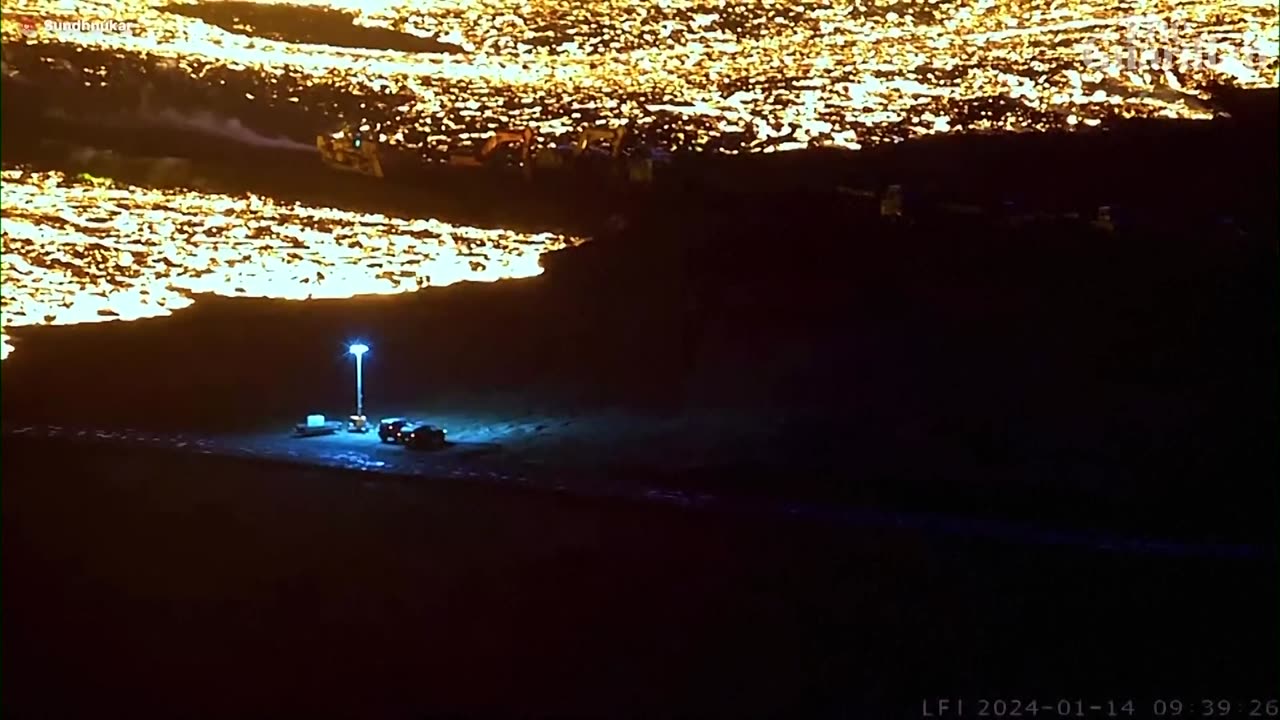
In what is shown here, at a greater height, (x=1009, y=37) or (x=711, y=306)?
(x=1009, y=37)

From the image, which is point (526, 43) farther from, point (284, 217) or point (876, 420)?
point (876, 420)

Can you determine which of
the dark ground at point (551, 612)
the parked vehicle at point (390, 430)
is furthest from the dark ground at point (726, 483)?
the parked vehicle at point (390, 430)

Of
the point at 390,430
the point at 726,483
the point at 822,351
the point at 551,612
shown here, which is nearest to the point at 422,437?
the point at 390,430

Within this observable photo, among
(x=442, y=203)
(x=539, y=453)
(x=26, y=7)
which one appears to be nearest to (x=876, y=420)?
(x=539, y=453)

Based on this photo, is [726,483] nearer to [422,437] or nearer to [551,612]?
[422,437]

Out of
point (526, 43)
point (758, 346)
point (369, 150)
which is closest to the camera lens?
point (526, 43)

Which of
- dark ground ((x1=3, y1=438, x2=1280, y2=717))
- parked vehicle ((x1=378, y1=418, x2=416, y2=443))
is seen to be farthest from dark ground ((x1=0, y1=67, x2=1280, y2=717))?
parked vehicle ((x1=378, y1=418, x2=416, y2=443))

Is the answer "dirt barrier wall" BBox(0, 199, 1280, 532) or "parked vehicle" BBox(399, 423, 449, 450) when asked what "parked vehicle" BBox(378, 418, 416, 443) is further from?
"dirt barrier wall" BBox(0, 199, 1280, 532)

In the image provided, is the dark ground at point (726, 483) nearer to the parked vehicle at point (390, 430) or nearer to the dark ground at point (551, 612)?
the dark ground at point (551, 612)
